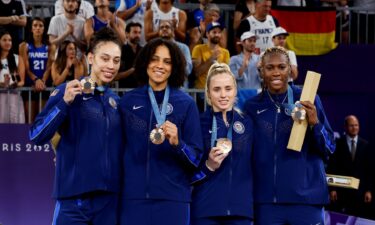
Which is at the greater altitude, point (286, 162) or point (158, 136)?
point (158, 136)

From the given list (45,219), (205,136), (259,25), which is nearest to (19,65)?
(45,219)

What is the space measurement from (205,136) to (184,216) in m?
0.69

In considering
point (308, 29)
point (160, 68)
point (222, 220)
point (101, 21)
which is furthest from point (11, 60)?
point (222, 220)

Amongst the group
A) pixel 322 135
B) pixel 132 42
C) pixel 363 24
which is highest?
pixel 363 24

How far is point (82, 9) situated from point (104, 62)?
622cm

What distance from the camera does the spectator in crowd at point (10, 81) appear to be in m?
11.7

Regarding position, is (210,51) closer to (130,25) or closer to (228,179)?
(130,25)

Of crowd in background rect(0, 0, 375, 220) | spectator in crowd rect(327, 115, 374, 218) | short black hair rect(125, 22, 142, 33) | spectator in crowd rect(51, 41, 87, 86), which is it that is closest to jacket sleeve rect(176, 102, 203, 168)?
crowd in background rect(0, 0, 375, 220)

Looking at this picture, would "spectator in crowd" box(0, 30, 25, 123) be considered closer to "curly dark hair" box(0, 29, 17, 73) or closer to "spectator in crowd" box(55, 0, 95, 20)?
"curly dark hair" box(0, 29, 17, 73)

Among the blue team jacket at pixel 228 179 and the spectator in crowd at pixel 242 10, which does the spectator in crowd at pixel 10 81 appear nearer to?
the spectator in crowd at pixel 242 10

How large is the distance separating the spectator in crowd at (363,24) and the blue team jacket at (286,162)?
25.3ft

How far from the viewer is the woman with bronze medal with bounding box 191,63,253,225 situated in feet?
24.3

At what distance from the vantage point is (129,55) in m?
12.3

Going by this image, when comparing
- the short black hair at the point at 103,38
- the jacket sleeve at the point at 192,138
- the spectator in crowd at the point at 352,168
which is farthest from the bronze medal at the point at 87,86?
the spectator in crowd at the point at 352,168
